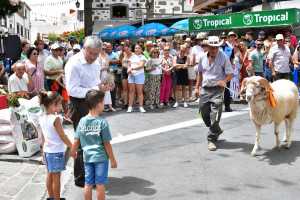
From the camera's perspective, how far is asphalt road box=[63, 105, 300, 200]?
Result: 6191mm

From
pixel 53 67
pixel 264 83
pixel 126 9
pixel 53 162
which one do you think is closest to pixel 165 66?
pixel 53 67

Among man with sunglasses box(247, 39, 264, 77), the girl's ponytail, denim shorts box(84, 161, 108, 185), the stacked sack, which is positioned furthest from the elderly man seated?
man with sunglasses box(247, 39, 264, 77)

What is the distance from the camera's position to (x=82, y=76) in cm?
625

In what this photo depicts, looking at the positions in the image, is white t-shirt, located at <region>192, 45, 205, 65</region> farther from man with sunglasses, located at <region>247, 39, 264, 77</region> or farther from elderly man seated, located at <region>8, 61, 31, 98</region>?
elderly man seated, located at <region>8, 61, 31, 98</region>

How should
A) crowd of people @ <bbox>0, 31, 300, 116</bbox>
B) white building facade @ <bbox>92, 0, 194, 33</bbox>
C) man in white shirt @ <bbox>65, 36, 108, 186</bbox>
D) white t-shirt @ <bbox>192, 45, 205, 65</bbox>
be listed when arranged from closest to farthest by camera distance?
man in white shirt @ <bbox>65, 36, 108, 186</bbox>
crowd of people @ <bbox>0, 31, 300, 116</bbox>
white t-shirt @ <bbox>192, 45, 205, 65</bbox>
white building facade @ <bbox>92, 0, 194, 33</bbox>

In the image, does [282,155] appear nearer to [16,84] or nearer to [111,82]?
[111,82]

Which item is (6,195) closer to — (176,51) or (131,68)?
(131,68)

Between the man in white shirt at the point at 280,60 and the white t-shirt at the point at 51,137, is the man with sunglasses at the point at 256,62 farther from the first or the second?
the white t-shirt at the point at 51,137

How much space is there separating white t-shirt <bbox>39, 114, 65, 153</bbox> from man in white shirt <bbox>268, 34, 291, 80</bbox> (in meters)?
8.28

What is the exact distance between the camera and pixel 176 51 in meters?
14.7

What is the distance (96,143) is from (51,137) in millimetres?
594

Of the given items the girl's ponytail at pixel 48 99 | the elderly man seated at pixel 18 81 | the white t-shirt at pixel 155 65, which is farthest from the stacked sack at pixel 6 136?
the white t-shirt at pixel 155 65

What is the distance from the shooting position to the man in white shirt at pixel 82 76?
6112mm

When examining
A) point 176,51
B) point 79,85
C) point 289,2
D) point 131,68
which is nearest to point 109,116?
point 131,68
